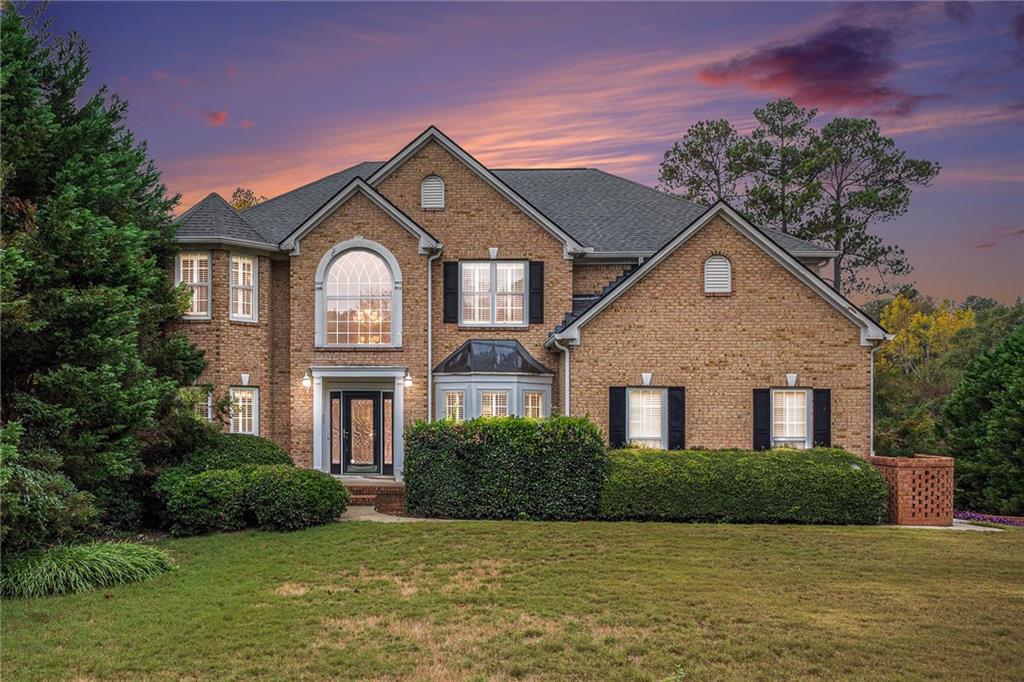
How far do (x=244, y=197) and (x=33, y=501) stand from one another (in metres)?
39.5

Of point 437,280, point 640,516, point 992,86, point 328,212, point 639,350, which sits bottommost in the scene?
point 640,516

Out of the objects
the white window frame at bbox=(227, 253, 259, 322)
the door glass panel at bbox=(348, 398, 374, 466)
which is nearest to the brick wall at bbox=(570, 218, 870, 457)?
the door glass panel at bbox=(348, 398, 374, 466)

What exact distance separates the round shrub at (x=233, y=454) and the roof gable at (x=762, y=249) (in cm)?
708

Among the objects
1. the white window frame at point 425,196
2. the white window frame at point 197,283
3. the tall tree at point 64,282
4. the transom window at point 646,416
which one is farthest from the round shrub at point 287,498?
the white window frame at point 425,196

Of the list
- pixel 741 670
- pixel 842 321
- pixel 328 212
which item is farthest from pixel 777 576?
pixel 328 212

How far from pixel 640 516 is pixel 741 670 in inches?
298

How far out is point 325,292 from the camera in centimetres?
2122

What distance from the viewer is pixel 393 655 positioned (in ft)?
27.2

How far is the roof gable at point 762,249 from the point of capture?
19.1 metres

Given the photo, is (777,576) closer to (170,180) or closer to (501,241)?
(501,241)

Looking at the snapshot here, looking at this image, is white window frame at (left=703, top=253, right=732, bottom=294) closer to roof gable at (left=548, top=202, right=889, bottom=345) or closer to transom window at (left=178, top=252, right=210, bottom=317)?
roof gable at (left=548, top=202, right=889, bottom=345)

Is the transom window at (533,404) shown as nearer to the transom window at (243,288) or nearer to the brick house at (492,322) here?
the brick house at (492,322)

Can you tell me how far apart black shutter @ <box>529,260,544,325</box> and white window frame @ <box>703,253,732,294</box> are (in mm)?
4393

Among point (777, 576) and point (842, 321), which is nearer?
point (777, 576)
